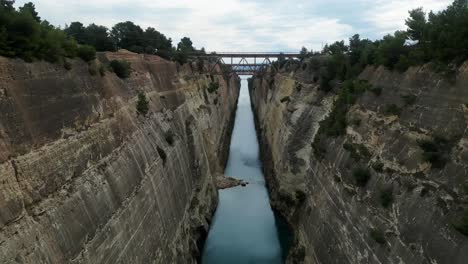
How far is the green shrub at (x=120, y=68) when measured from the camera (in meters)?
23.8

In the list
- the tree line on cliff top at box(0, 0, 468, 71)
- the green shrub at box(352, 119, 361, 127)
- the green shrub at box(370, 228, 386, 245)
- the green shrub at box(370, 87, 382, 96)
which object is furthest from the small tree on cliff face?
the green shrub at box(370, 228, 386, 245)

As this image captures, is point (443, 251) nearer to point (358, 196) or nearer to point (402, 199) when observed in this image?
point (402, 199)

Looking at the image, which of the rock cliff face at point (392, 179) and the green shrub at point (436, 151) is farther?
the green shrub at point (436, 151)

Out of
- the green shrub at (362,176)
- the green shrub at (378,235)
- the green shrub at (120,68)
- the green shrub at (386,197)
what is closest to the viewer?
the green shrub at (378,235)

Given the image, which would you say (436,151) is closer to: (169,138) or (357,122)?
(357,122)

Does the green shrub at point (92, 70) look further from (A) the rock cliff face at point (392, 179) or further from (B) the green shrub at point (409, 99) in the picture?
(B) the green shrub at point (409, 99)

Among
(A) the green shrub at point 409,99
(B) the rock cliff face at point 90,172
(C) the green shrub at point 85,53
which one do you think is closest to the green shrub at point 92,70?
(B) the rock cliff face at point 90,172

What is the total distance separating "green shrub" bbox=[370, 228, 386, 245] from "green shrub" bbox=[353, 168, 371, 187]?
2.76 meters

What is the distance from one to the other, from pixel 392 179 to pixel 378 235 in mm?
2250

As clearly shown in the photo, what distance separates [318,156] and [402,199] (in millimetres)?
10881

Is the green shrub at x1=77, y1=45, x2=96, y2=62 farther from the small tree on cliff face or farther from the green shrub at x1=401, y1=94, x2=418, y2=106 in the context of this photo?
the green shrub at x1=401, y1=94, x2=418, y2=106

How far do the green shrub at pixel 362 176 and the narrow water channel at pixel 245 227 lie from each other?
11060 mm

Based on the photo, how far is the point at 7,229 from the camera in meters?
10.2

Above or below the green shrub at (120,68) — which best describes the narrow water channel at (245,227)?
below
